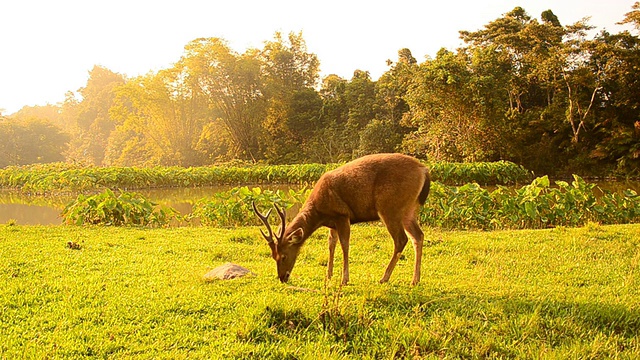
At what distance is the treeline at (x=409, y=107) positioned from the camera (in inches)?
915

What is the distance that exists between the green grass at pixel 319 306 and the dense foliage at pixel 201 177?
13.3m

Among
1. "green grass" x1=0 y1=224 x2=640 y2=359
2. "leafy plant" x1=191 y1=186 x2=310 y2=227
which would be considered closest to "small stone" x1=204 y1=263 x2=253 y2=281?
"green grass" x1=0 y1=224 x2=640 y2=359

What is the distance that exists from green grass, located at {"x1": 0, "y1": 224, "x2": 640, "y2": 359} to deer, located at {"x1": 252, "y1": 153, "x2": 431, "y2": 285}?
1.18ft

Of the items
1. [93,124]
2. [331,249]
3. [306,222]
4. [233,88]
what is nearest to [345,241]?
[331,249]

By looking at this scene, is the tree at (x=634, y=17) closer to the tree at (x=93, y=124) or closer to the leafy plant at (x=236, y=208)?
the leafy plant at (x=236, y=208)

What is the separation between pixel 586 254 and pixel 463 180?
45.1 ft

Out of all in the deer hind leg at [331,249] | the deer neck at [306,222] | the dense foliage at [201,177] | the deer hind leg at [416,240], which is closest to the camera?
the deer hind leg at [416,240]

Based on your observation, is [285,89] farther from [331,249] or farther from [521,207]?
Result: [331,249]

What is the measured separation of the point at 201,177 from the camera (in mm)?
22234

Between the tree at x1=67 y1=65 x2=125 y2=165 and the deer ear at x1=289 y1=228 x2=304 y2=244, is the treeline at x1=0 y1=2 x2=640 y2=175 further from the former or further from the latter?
the deer ear at x1=289 y1=228 x2=304 y2=244

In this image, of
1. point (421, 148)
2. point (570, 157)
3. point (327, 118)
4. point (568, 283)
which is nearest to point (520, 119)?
point (570, 157)

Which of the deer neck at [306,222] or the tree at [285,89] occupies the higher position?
the tree at [285,89]

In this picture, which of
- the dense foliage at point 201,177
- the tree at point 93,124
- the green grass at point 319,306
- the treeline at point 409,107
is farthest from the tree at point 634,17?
the tree at point 93,124

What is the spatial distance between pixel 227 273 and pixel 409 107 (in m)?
28.6
